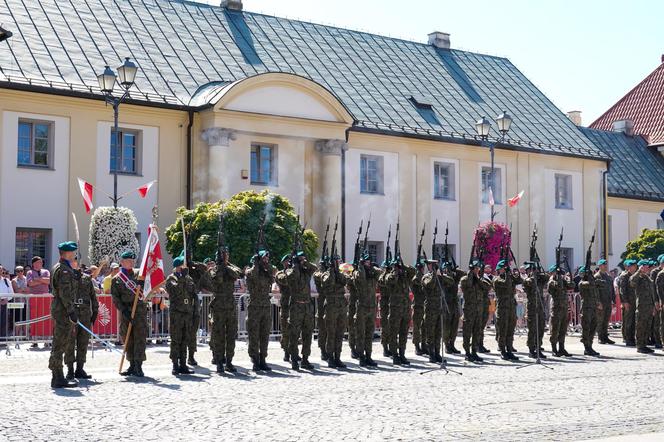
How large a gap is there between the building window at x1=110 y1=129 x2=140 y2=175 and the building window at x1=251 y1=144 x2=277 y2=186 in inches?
140

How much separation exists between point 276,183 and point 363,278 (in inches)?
540

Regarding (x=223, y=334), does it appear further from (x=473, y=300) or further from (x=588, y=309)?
(x=588, y=309)

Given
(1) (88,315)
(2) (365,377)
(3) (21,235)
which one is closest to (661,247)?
(3) (21,235)

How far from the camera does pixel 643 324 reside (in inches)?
824

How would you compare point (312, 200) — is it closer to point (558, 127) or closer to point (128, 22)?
point (128, 22)

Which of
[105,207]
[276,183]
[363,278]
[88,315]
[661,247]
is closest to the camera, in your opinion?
[88,315]

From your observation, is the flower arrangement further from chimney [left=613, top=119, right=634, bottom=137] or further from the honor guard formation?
chimney [left=613, top=119, right=634, bottom=137]

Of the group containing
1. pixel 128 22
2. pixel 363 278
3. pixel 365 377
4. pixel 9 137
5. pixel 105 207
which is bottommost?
pixel 365 377

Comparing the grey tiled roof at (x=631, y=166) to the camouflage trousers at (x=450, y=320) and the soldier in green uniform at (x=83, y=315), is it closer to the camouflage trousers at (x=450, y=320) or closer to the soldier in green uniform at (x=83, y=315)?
the camouflage trousers at (x=450, y=320)

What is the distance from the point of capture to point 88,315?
14.8 m

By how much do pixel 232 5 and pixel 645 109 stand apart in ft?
83.5

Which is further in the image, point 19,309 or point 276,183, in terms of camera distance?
point 276,183

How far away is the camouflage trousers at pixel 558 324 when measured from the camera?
19547mm

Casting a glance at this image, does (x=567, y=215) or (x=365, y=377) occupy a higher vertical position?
(x=567, y=215)
